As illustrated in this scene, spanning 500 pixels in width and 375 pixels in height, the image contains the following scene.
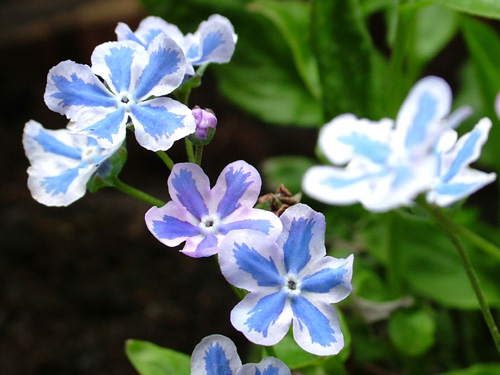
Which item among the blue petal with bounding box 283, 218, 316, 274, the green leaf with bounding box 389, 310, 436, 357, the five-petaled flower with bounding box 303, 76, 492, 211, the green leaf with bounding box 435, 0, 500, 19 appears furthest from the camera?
the green leaf with bounding box 389, 310, 436, 357

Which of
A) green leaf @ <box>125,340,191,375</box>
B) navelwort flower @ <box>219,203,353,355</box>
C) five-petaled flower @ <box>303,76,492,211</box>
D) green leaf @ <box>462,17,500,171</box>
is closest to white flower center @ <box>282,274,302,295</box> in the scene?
navelwort flower @ <box>219,203,353,355</box>

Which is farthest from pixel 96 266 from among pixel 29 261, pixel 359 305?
pixel 359 305

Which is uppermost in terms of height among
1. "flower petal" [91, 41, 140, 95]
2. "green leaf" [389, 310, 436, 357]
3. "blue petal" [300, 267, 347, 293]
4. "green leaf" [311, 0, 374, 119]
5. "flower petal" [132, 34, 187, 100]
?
"green leaf" [311, 0, 374, 119]

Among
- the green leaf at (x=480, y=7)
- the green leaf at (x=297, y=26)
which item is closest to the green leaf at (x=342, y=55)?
the green leaf at (x=297, y=26)

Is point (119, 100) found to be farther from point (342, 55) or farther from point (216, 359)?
point (342, 55)

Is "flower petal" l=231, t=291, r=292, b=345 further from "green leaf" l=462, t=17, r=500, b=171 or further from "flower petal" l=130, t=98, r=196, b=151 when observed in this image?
"green leaf" l=462, t=17, r=500, b=171

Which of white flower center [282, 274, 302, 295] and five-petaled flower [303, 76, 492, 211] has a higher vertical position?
five-petaled flower [303, 76, 492, 211]
